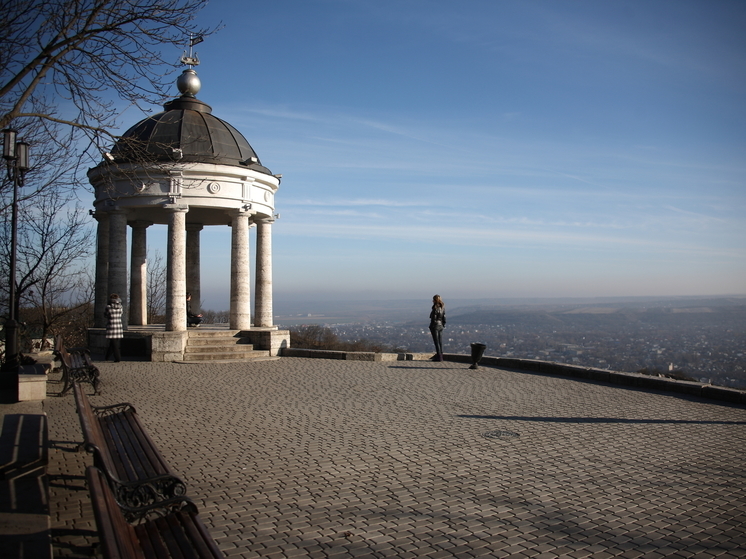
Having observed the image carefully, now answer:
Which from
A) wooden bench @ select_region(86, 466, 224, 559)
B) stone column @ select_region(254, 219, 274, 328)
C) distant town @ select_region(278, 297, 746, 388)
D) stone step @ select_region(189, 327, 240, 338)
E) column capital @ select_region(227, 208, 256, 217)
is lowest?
distant town @ select_region(278, 297, 746, 388)

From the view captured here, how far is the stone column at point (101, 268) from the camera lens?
20.4 meters

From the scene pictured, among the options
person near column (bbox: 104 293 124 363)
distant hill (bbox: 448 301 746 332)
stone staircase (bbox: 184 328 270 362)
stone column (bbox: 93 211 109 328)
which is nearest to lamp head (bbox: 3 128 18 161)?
person near column (bbox: 104 293 124 363)

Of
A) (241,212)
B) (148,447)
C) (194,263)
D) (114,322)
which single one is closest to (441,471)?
(148,447)

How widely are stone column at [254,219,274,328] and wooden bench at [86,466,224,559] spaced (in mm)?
16825

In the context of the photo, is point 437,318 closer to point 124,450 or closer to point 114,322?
point 114,322

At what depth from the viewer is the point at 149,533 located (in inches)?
146

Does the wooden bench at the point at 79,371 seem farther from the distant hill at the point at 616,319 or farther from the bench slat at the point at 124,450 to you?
the distant hill at the point at 616,319

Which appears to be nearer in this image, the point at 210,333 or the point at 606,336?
the point at 210,333

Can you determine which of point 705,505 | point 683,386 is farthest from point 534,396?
point 705,505

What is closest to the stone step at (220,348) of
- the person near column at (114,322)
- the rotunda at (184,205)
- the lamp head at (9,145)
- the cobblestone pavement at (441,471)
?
the rotunda at (184,205)

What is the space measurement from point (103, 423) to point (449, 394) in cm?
682

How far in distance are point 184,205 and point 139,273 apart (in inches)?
194

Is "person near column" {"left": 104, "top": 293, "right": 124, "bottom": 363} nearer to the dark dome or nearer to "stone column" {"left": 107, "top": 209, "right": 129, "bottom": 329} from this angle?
"stone column" {"left": 107, "top": 209, "right": 129, "bottom": 329}

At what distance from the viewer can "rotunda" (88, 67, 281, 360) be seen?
61.0 ft
